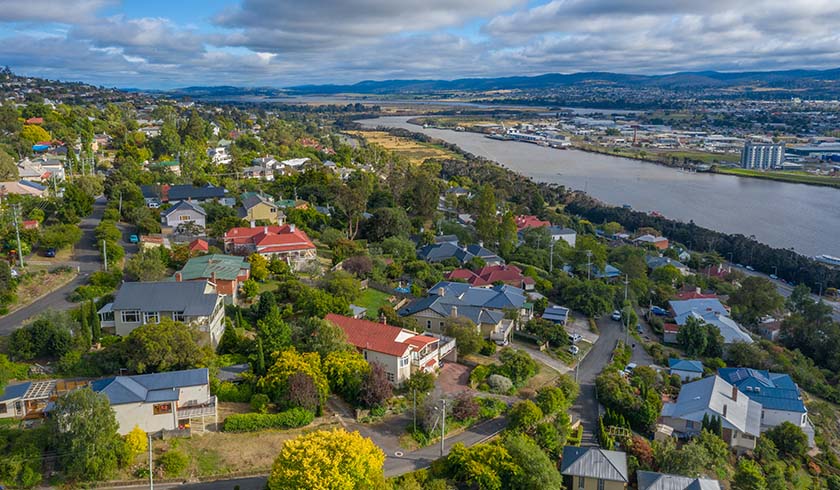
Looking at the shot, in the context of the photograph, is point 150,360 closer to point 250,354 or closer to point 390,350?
point 250,354

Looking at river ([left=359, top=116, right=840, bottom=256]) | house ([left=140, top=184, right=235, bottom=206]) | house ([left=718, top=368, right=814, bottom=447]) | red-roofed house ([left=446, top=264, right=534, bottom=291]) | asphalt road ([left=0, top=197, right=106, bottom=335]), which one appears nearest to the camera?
asphalt road ([left=0, top=197, right=106, bottom=335])

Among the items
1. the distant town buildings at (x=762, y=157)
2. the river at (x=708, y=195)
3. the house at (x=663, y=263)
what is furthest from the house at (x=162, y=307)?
the distant town buildings at (x=762, y=157)

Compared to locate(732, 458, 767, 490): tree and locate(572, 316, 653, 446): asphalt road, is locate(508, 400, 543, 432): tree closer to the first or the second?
locate(572, 316, 653, 446): asphalt road

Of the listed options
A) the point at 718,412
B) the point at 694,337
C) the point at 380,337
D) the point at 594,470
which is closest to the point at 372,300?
the point at 380,337

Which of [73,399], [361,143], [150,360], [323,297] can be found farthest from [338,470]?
[361,143]

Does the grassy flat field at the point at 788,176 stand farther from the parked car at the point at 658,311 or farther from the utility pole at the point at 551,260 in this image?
the parked car at the point at 658,311

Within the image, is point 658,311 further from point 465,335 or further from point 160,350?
point 160,350

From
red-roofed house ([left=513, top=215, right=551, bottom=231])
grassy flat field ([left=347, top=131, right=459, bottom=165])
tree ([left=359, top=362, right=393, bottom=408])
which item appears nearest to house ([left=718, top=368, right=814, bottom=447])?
tree ([left=359, top=362, right=393, bottom=408])
